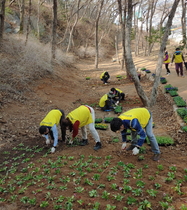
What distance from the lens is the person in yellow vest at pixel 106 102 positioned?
371 inches

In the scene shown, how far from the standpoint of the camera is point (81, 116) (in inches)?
202

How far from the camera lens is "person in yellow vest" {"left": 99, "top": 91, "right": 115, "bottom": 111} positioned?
371 inches

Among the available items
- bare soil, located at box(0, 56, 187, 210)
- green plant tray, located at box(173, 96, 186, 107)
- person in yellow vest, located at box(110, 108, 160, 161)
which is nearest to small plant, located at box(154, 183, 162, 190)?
bare soil, located at box(0, 56, 187, 210)

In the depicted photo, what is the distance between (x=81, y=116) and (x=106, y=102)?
14.6 ft

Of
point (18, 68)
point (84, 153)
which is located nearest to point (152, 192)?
point (84, 153)

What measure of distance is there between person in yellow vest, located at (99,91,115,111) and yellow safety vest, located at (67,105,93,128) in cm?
416

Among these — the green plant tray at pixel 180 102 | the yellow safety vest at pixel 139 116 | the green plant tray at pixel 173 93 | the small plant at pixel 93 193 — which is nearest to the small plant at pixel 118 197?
the small plant at pixel 93 193

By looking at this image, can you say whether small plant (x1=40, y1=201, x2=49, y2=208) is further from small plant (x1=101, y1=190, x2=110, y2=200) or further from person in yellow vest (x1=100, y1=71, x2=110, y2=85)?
person in yellow vest (x1=100, y1=71, x2=110, y2=85)

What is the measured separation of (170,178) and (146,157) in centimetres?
116

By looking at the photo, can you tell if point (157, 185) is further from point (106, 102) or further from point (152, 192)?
point (106, 102)

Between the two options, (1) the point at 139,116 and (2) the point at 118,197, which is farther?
(1) the point at 139,116

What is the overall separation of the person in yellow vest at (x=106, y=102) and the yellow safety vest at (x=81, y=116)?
13.7 ft

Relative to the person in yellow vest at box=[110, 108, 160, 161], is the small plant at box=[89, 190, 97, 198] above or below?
below

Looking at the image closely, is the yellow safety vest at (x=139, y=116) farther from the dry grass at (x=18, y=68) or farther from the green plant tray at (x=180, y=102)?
the dry grass at (x=18, y=68)
